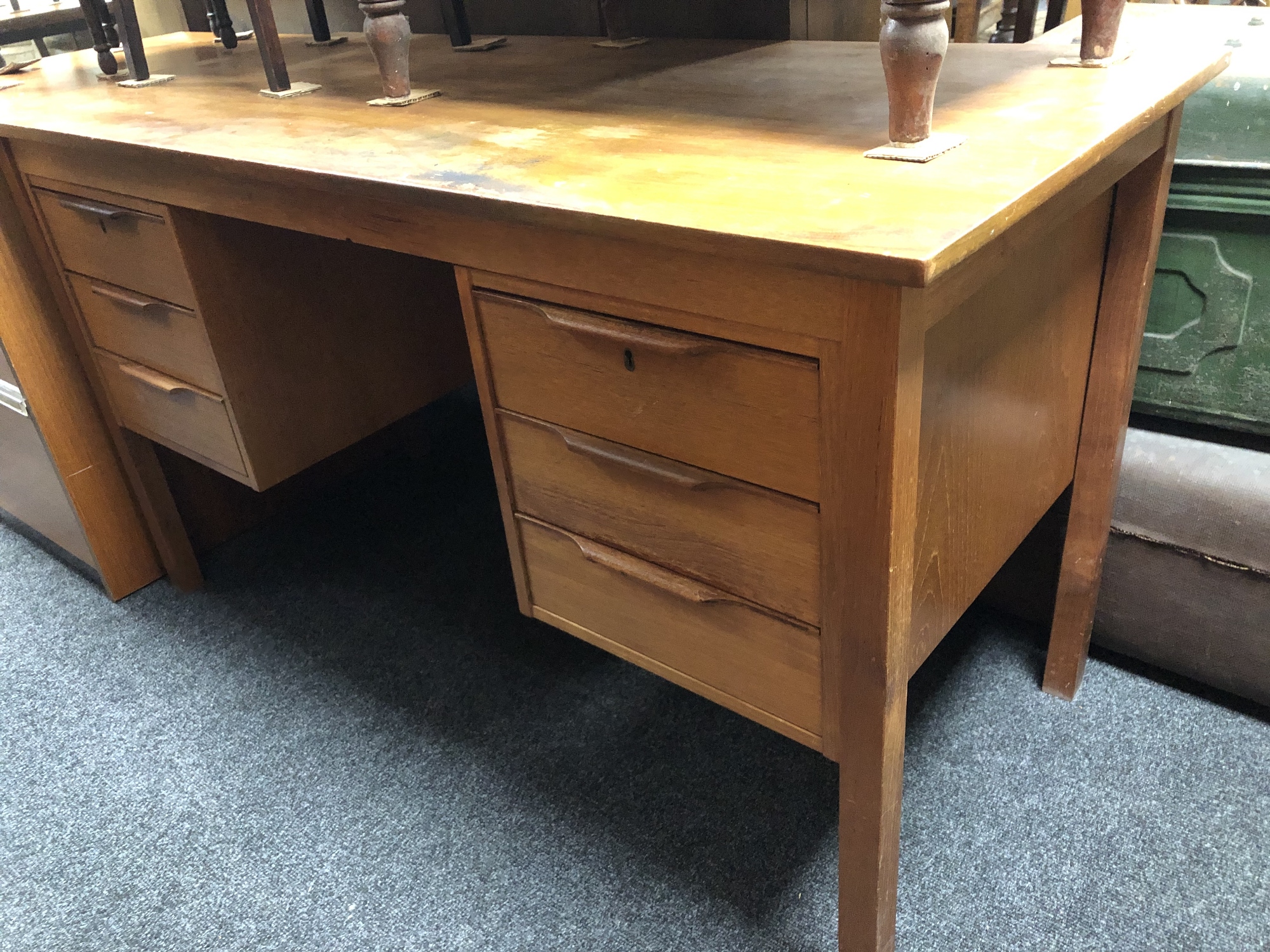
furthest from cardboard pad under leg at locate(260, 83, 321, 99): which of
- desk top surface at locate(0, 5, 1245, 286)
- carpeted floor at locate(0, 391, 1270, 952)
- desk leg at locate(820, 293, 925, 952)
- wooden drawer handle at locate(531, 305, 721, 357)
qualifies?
desk leg at locate(820, 293, 925, 952)

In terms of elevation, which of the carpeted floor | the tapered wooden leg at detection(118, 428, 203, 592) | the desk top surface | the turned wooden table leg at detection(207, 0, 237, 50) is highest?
the turned wooden table leg at detection(207, 0, 237, 50)

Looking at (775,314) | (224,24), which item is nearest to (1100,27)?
(775,314)

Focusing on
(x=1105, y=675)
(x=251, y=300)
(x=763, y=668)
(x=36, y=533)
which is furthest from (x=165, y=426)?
(x=1105, y=675)

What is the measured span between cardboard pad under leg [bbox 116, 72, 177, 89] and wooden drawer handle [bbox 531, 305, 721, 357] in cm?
94

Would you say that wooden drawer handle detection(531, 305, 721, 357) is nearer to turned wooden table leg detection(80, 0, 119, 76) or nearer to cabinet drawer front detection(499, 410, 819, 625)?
cabinet drawer front detection(499, 410, 819, 625)

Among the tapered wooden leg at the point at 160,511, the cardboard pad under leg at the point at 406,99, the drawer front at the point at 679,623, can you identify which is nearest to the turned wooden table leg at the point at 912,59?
the drawer front at the point at 679,623

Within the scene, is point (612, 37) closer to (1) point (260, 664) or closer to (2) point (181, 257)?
(2) point (181, 257)

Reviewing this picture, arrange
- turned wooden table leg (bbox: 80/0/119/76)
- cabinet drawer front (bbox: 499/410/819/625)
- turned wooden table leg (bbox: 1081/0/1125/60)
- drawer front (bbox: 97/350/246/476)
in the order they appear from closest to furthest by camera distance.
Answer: cabinet drawer front (bbox: 499/410/819/625) → turned wooden table leg (bbox: 1081/0/1125/60) → drawer front (bbox: 97/350/246/476) → turned wooden table leg (bbox: 80/0/119/76)

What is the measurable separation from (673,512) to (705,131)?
1.09 ft

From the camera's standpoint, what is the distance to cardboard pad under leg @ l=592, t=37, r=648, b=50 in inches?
51.6

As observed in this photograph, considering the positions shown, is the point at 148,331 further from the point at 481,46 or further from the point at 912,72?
the point at 912,72

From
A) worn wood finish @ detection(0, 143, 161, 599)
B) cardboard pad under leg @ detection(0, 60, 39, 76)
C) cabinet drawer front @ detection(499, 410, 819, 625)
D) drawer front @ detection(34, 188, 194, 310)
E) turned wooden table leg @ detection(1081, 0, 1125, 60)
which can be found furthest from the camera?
cardboard pad under leg @ detection(0, 60, 39, 76)

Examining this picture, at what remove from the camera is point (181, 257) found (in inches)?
44.1

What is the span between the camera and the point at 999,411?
0.86 m
